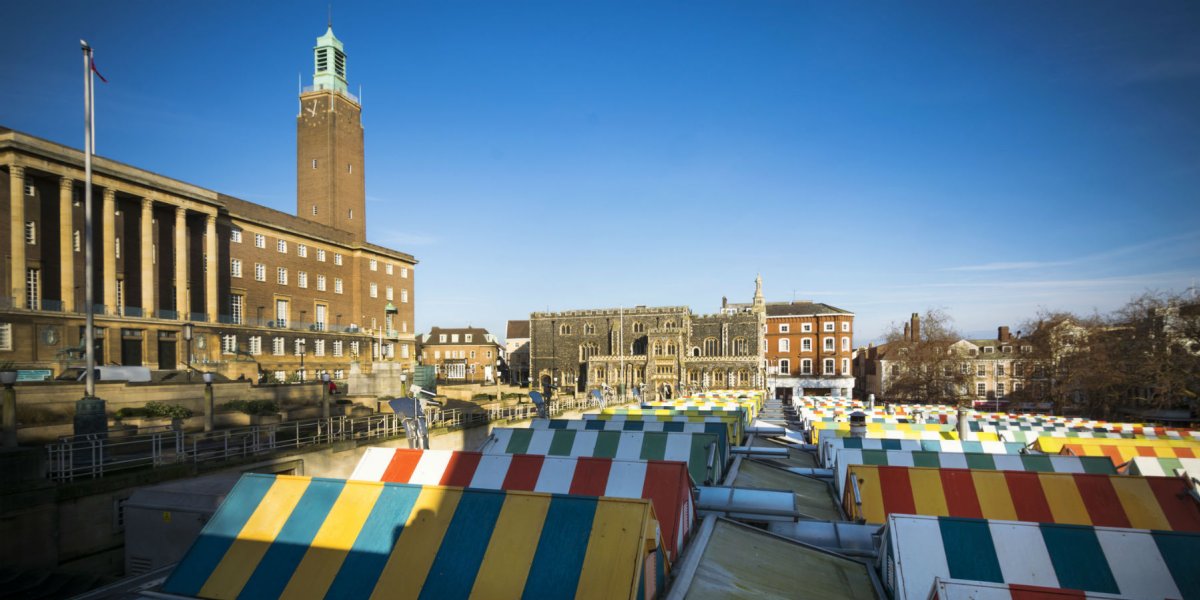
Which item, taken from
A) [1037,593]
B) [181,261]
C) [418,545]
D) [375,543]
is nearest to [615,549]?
[418,545]

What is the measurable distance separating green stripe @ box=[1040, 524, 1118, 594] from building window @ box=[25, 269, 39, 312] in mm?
47110

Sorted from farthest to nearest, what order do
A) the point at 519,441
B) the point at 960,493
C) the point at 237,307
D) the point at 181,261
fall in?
the point at 237,307
the point at 181,261
the point at 519,441
the point at 960,493

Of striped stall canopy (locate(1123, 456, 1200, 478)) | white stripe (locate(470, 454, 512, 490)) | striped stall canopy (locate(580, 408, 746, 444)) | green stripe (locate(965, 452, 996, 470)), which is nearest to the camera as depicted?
white stripe (locate(470, 454, 512, 490))

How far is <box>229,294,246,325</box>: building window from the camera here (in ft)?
172

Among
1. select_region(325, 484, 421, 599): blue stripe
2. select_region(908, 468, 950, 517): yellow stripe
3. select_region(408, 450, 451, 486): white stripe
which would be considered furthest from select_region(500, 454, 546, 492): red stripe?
select_region(908, 468, 950, 517): yellow stripe

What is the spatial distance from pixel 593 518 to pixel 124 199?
1961 inches

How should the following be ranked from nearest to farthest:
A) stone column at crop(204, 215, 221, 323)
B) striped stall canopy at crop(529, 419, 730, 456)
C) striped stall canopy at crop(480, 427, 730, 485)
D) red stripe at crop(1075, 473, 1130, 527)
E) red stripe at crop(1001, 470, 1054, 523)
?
red stripe at crop(1075, 473, 1130, 527) → red stripe at crop(1001, 470, 1054, 523) → striped stall canopy at crop(480, 427, 730, 485) → striped stall canopy at crop(529, 419, 730, 456) → stone column at crop(204, 215, 221, 323)

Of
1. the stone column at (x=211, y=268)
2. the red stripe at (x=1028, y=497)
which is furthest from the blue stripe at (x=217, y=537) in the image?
the stone column at (x=211, y=268)

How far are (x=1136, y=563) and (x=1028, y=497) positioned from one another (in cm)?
284

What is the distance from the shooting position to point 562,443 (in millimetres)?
13586

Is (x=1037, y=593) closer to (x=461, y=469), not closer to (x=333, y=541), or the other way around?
(x=333, y=541)

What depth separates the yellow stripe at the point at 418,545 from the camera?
16.6ft

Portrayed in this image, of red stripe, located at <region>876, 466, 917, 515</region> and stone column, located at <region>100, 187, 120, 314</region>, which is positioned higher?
stone column, located at <region>100, 187, 120, 314</region>

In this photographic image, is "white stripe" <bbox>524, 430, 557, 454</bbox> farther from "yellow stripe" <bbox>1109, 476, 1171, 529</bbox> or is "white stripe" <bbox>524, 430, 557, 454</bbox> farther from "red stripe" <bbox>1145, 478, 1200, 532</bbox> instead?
"red stripe" <bbox>1145, 478, 1200, 532</bbox>
